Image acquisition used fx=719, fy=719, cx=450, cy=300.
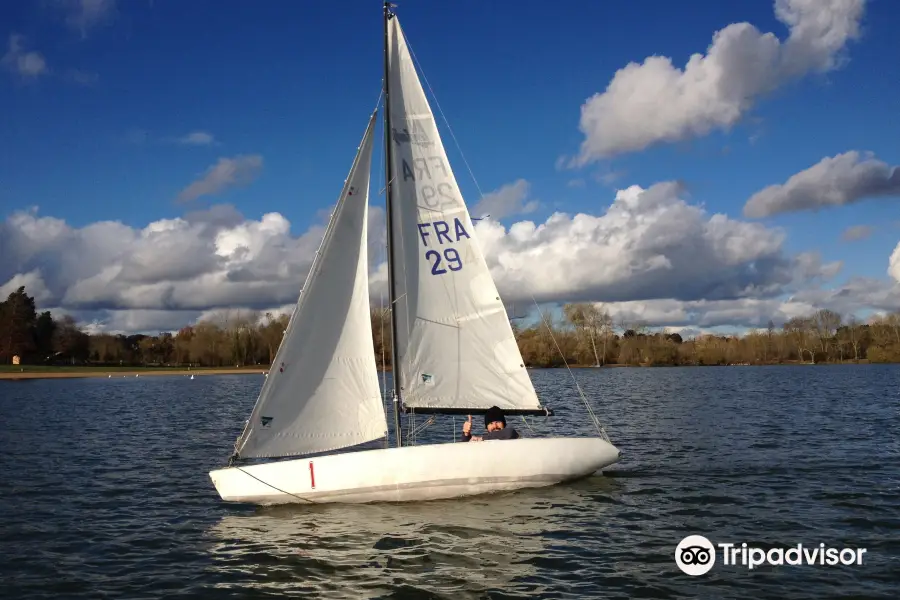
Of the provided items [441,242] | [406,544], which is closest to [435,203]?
[441,242]

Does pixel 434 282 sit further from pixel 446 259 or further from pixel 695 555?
pixel 695 555

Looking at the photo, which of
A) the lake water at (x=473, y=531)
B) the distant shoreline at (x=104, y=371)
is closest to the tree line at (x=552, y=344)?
the distant shoreline at (x=104, y=371)

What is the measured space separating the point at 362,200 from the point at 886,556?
11645 mm

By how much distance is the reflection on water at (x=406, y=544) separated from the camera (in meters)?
10.8

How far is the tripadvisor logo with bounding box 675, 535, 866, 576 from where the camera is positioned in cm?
1126

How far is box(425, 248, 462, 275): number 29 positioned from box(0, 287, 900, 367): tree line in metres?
113

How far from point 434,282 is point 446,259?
0.59 m

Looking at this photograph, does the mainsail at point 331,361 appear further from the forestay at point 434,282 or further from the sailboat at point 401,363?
the forestay at point 434,282

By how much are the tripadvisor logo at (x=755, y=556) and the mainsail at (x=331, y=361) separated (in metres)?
6.66

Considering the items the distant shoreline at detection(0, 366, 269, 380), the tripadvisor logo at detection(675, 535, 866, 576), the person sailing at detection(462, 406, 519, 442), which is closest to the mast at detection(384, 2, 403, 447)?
the person sailing at detection(462, 406, 519, 442)

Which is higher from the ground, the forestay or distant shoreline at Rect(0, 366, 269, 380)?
the forestay

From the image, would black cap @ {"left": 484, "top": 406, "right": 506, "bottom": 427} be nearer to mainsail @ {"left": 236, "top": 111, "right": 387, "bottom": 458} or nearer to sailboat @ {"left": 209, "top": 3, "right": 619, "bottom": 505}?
sailboat @ {"left": 209, "top": 3, "right": 619, "bottom": 505}

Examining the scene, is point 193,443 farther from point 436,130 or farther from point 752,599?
point 752,599

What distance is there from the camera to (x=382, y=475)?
14.3 m
